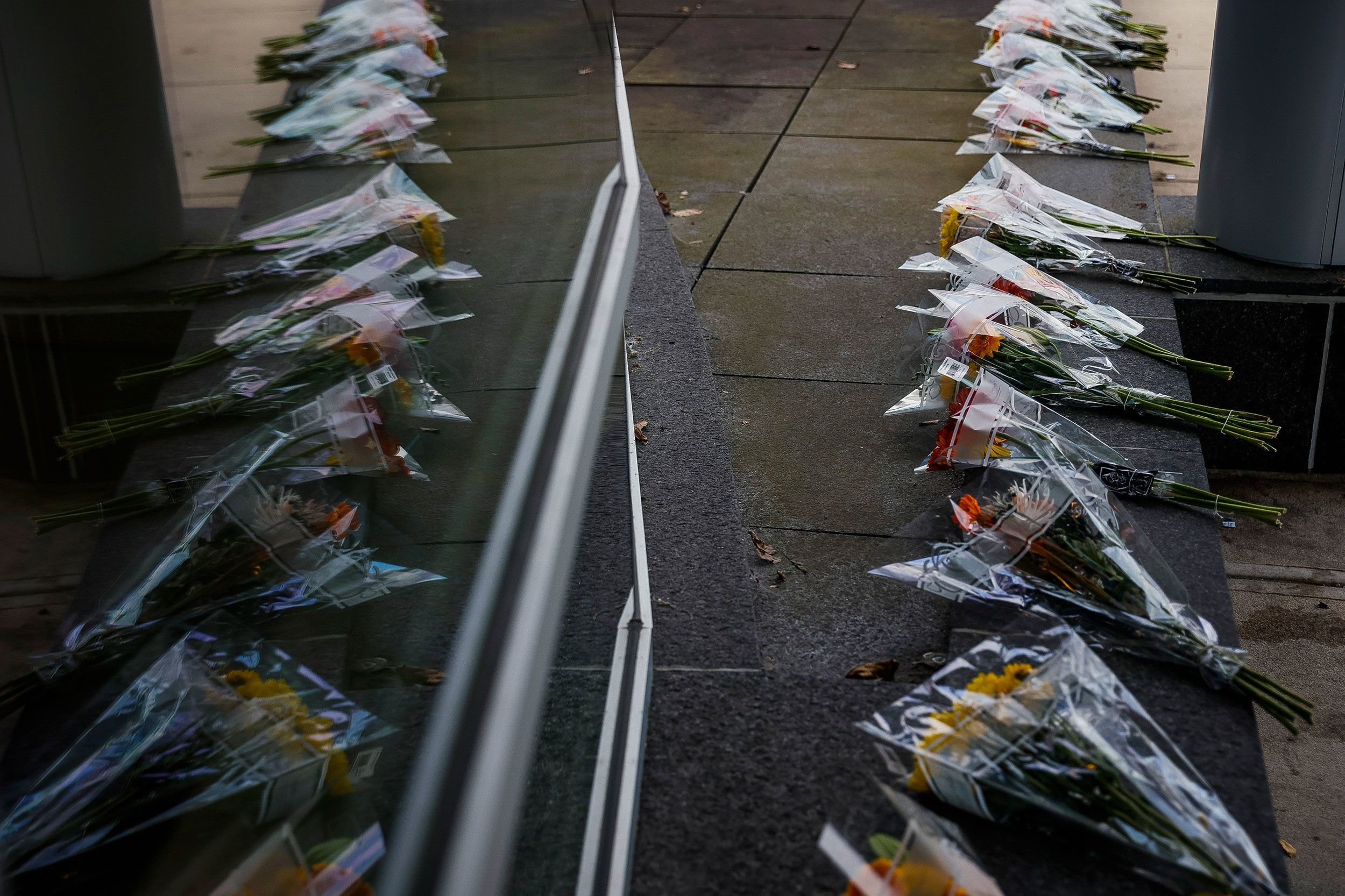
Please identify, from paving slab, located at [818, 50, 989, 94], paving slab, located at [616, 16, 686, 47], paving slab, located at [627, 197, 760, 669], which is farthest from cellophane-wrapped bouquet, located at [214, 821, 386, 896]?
paving slab, located at [616, 16, 686, 47]

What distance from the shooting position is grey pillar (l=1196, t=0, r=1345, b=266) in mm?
4664

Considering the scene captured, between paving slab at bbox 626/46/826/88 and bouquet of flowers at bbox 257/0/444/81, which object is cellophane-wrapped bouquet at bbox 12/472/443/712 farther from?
paving slab at bbox 626/46/826/88

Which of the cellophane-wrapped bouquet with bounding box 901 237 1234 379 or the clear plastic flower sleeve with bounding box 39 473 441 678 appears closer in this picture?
the clear plastic flower sleeve with bounding box 39 473 441 678

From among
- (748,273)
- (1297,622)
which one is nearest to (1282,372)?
(1297,622)

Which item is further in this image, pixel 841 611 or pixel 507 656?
pixel 841 611

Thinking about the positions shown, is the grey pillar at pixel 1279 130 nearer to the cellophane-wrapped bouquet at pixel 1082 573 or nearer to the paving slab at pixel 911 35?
the cellophane-wrapped bouquet at pixel 1082 573

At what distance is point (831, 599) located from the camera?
3221 millimetres

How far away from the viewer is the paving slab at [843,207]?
5.43 meters

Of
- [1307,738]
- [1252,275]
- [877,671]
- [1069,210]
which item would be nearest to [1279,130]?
[1252,275]

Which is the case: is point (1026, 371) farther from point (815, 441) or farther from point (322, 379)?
point (322, 379)

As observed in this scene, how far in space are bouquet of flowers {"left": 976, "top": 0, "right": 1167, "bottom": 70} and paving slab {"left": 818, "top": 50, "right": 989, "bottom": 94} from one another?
34 centimetres

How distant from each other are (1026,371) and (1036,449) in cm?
70

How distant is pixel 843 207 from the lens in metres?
5.99

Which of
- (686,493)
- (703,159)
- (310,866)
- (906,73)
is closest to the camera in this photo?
(310,866)
